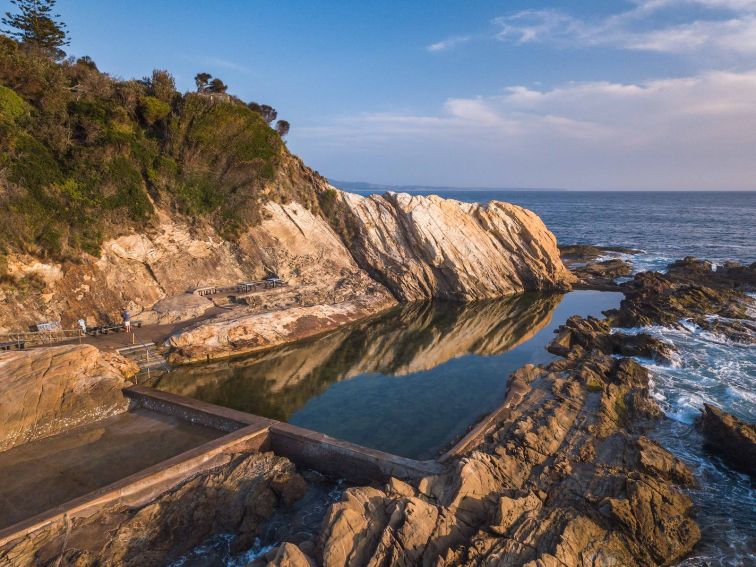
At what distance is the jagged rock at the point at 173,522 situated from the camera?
28.5 feet

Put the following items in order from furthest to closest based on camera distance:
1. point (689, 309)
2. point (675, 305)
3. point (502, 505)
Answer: point (675, 305), point (689, 309), point (502, 505)

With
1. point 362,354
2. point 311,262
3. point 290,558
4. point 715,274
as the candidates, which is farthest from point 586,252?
point 290,558

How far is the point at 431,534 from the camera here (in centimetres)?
755

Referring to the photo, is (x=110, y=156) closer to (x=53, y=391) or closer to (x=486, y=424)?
(x=53, y=391)

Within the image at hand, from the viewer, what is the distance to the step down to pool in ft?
61.5

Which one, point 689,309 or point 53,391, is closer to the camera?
point 53,391

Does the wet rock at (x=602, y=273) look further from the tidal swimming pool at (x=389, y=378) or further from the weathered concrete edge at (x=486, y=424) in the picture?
the weathered concrete edge at (x=486, y=424)

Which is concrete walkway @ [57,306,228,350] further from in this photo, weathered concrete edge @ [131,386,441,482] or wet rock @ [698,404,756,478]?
wet rock @ [698,404,756,478]

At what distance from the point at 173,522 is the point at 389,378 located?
10689 millimetres

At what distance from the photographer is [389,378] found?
63.4 ft

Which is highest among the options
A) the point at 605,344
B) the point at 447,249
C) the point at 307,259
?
the point at 447,249

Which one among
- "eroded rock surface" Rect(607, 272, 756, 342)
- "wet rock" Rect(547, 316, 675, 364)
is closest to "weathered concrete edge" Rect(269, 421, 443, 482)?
"wet rock" Rect(547, 316, 675, 364)

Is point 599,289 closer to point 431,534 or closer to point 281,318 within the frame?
point 281,318

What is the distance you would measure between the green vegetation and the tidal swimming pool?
9259 mm
